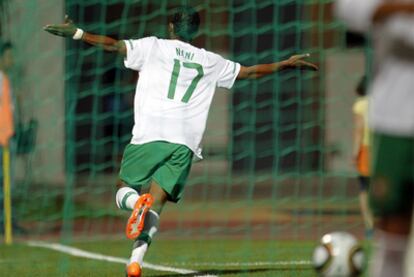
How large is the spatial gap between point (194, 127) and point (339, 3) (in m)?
3.89

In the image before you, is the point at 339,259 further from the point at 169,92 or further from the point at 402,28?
the point at 169,92

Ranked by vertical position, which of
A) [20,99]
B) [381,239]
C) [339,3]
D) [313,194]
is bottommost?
[313,194]

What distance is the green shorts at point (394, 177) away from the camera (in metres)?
5.23

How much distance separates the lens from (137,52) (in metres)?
9.02

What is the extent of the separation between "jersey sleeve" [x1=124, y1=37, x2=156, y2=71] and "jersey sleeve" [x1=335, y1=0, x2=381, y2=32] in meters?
3.80

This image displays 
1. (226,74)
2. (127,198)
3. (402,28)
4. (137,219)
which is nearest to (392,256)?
(402,28)

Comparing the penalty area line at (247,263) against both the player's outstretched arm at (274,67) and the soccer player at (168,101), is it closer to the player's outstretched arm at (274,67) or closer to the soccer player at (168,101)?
the soccer player at (168,101)

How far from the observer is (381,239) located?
5.31 m

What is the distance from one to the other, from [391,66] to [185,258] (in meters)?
5.90

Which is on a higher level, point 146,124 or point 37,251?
point 146,124

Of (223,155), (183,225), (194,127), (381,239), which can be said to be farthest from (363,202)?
(381,239)

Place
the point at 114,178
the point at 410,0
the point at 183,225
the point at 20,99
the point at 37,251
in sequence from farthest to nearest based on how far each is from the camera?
the point at 114,178 → the point at 183,225 → the point at 20,99 → the point at 37,251 → the point at 410,0

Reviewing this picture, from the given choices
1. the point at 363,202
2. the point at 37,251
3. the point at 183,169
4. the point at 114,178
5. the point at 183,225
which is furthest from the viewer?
the point at 114,178

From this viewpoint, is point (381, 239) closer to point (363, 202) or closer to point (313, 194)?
point (363, 202)
